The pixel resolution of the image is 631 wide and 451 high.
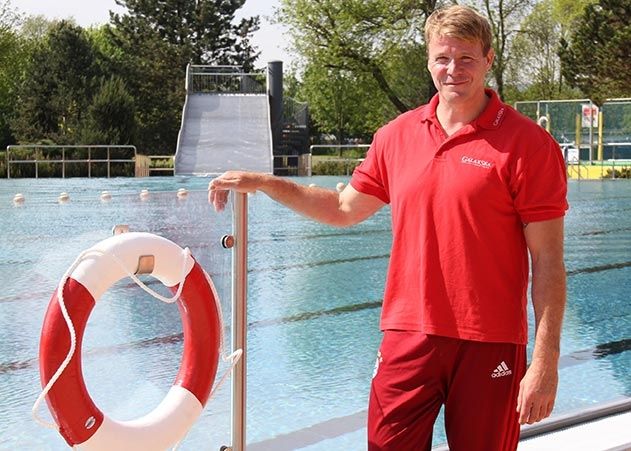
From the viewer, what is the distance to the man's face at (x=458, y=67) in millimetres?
2266

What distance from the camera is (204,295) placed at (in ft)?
7.89

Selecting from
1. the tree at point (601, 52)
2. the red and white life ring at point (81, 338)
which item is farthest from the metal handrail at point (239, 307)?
the tree at point (601, 52)

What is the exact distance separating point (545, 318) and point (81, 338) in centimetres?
106

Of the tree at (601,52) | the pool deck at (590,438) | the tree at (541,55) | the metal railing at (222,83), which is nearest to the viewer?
the pool deck at (590,438)

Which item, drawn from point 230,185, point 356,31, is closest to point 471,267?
point 230,185

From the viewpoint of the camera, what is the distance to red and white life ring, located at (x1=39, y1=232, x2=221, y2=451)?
83.0 inches

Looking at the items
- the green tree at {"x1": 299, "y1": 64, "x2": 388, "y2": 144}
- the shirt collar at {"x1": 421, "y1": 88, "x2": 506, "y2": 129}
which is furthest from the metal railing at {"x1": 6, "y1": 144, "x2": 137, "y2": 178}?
the shirt collar at {"x1": 421, "y1": 88, "x2": 506, "y2": 129}

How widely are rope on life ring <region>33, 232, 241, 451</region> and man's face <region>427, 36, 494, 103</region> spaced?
761 millimetres

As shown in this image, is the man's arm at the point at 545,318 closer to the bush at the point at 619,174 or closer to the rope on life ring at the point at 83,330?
the rope on life ring at the point at 83,330

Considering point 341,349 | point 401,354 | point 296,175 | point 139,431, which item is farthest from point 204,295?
point 296,175

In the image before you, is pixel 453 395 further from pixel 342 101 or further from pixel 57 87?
pixel 342 101

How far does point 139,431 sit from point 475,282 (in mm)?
884

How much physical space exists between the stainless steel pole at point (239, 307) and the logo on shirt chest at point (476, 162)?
0.66 meters

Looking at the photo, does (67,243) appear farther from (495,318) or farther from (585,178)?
(585,178)
